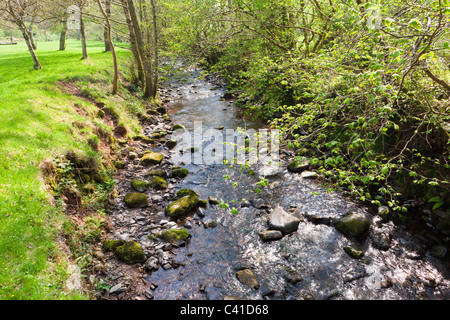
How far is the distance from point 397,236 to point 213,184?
21.0 ft

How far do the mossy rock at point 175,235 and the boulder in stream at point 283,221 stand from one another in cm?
269

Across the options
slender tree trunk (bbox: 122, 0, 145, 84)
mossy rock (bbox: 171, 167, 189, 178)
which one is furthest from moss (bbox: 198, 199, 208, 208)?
slender tree trunk (bbox: 122, 0, 145, 84)

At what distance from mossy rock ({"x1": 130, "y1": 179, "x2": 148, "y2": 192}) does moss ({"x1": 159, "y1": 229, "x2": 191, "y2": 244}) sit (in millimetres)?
2652

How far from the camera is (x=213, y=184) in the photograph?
32.2 feet

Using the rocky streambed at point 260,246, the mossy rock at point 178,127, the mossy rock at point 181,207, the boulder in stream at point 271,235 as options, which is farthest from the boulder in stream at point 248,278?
the mossy rock at point 178,127

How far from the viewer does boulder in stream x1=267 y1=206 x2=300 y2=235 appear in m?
7.24

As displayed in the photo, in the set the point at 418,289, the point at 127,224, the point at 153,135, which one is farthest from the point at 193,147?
the point at 418,289

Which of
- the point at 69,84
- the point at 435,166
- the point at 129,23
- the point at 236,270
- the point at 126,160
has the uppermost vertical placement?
the point at 129,23

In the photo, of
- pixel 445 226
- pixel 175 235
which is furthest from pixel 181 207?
pixel 445 226

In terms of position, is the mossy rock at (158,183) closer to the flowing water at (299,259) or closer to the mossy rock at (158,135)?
the flowing water at (299,259)

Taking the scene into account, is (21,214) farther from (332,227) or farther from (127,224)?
(332,227)

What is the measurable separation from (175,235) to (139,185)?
311 centimetres

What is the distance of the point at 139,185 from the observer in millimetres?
9180

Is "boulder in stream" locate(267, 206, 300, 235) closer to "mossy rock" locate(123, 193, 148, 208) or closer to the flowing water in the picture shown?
the flowing water
